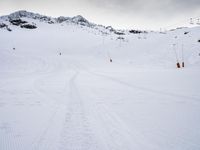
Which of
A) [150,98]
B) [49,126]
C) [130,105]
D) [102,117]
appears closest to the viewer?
[49,126]

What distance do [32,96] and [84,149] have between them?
183 inches

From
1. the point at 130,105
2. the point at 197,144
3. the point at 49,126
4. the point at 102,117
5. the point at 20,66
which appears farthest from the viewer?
the point at 20,66

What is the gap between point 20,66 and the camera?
21672mm

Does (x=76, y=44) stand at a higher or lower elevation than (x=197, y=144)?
higher

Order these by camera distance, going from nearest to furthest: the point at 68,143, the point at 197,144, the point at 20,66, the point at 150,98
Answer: the point at 197,144
the point at 68,143
the point at 150,98
the point at 20,66

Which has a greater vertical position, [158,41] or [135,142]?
[158,41]

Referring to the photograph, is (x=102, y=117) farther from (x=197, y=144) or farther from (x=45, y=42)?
(x=45, y=42)

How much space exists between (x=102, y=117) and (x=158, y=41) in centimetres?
3027

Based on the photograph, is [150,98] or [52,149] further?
[150,98]

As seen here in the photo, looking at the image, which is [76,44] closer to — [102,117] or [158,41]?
[158,41]

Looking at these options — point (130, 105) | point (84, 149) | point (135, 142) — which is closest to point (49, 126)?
point (84, 149)

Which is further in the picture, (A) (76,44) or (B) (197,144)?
(A) (76,44)

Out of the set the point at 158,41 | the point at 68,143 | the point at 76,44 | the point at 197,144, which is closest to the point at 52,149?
the point at 68,143

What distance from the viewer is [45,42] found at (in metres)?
40.6
